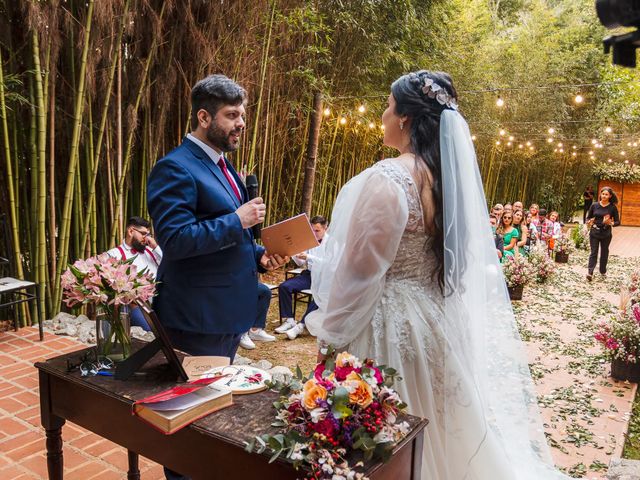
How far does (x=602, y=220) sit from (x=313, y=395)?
8.57 m

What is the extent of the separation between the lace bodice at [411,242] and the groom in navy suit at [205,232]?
1.59 ft

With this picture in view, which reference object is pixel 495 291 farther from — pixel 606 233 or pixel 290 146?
pixel 606 233

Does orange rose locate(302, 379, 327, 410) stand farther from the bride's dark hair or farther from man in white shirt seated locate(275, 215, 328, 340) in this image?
man in white shirt seated locate(275, 215, 328, 340)

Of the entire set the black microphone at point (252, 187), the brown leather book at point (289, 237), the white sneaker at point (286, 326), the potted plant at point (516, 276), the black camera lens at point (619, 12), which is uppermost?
the black camera lens at point (619, 12)

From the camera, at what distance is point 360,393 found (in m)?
1.21

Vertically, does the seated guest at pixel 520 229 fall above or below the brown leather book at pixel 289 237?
below

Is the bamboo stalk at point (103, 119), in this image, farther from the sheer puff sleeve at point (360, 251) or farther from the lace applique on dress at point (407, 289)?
the lace applique on dress at point (407, 289)

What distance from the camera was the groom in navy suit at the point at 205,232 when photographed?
185cm

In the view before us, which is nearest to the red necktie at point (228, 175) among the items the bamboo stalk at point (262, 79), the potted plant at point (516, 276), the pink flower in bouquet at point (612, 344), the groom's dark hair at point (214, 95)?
the groom's dark hair at point (214, 95)

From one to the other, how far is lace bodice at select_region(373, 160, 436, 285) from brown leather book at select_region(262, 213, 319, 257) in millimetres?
440

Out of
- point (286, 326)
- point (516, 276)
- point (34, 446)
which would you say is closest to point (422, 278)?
point (34, 446)

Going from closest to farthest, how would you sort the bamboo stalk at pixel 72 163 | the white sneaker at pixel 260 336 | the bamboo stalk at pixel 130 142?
the bamboo stalk at pixel 72 163 → the bamboo stalk at pixel 130 142 → the white sneaker at pixel 260 336

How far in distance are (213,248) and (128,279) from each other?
0.31m

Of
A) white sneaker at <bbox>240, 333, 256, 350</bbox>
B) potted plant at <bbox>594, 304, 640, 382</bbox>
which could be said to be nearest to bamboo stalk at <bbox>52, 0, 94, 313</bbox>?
white sneaker at <bbox>240, 333, 256, 350</bbox>
